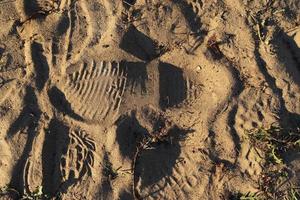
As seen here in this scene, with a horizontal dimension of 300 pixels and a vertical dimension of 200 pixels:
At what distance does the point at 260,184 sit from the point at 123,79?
1812 millimetres

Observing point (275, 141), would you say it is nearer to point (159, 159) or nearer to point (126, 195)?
point (159, 159)

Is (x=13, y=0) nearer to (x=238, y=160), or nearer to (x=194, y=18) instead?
(x=194, y=18)

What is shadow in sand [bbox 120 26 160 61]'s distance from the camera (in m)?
4.65

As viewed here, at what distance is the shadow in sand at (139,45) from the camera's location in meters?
4.65

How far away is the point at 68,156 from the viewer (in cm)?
460

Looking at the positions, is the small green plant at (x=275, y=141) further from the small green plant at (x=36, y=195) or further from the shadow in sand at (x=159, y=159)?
the small green plant at (x=36, y=195)

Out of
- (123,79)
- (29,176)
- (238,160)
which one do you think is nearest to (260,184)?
(238,160)

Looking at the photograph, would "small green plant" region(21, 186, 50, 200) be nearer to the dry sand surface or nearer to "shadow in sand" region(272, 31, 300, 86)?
the dry sand surface

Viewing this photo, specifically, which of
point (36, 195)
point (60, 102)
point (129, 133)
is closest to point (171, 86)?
point (129, 133)

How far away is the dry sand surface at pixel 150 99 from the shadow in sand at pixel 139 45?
0.01 m

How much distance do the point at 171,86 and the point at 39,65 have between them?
1.39m

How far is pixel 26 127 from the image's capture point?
455cm

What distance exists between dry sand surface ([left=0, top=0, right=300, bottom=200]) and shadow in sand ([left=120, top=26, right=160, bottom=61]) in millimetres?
11

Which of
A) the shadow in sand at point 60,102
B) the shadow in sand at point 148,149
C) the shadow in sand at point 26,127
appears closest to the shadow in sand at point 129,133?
the shadow in sand at point 148,149
